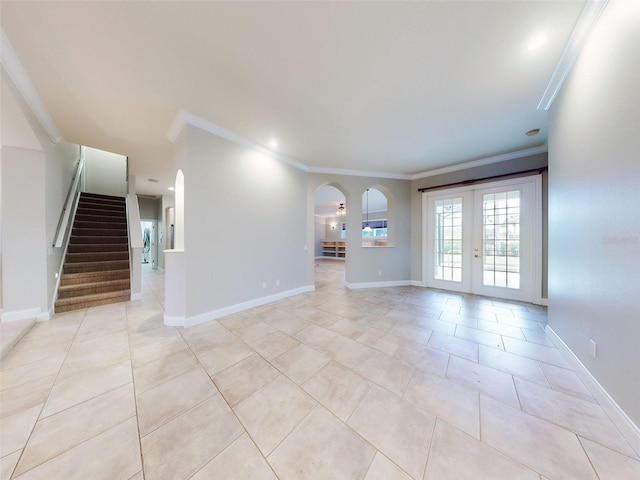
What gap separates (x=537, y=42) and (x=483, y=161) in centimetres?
301

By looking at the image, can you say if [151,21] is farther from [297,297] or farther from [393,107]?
[297,297]

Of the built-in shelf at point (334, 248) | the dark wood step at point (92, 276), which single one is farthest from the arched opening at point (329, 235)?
the dark wood step at point (92, 276)

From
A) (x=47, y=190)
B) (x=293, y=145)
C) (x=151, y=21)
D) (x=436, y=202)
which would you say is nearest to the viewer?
(x=151, y=21)

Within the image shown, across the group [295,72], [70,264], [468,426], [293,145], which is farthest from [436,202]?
[70,264]

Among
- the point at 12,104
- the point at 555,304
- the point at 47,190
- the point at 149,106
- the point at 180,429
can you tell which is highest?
the point at 149,106

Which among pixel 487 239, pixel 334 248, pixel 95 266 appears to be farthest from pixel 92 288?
pixel 334 248

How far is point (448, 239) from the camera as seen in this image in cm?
502

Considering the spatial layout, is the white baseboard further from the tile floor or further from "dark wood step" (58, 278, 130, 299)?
"dark wood step" (58, 278, 130, 299)

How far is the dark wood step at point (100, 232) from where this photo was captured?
4871 mm

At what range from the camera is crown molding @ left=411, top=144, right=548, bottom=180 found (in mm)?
3914

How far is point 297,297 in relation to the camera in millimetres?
4316

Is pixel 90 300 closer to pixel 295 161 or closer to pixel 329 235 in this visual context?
pixel 295 161

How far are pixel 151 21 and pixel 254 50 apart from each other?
77cm

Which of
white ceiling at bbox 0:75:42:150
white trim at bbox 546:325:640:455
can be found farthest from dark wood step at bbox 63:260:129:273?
white trim at bbox 546:325:640:455
